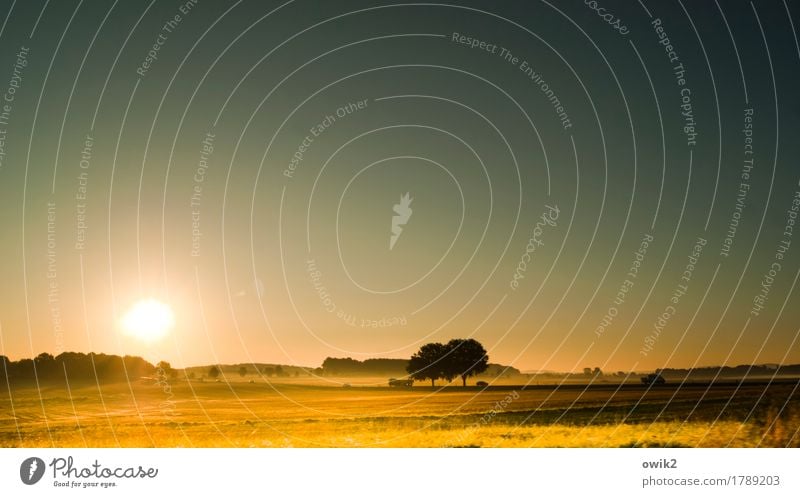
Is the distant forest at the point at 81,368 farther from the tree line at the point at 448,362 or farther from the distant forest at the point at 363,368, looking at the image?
the tree line at the point at 448,362

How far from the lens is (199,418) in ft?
73.8

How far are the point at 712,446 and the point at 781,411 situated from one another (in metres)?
4.32

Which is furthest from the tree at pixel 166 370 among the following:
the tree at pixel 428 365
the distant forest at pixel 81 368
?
the tree at pixel 428 365

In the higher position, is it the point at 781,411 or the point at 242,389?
the point at 242,389

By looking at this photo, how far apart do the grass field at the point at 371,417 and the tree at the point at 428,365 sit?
385cm

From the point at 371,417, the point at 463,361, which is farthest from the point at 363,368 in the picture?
the point at 463,361

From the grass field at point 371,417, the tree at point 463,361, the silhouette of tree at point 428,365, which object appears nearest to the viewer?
the grass field at point 371,417

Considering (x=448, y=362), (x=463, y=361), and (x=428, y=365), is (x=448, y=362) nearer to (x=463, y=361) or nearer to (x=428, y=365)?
(x=463, y=361)

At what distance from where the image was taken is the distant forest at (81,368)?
1991cm

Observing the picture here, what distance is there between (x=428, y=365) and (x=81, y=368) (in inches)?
686

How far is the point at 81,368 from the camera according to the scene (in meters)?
21.0

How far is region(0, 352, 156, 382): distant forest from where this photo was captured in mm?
19906
